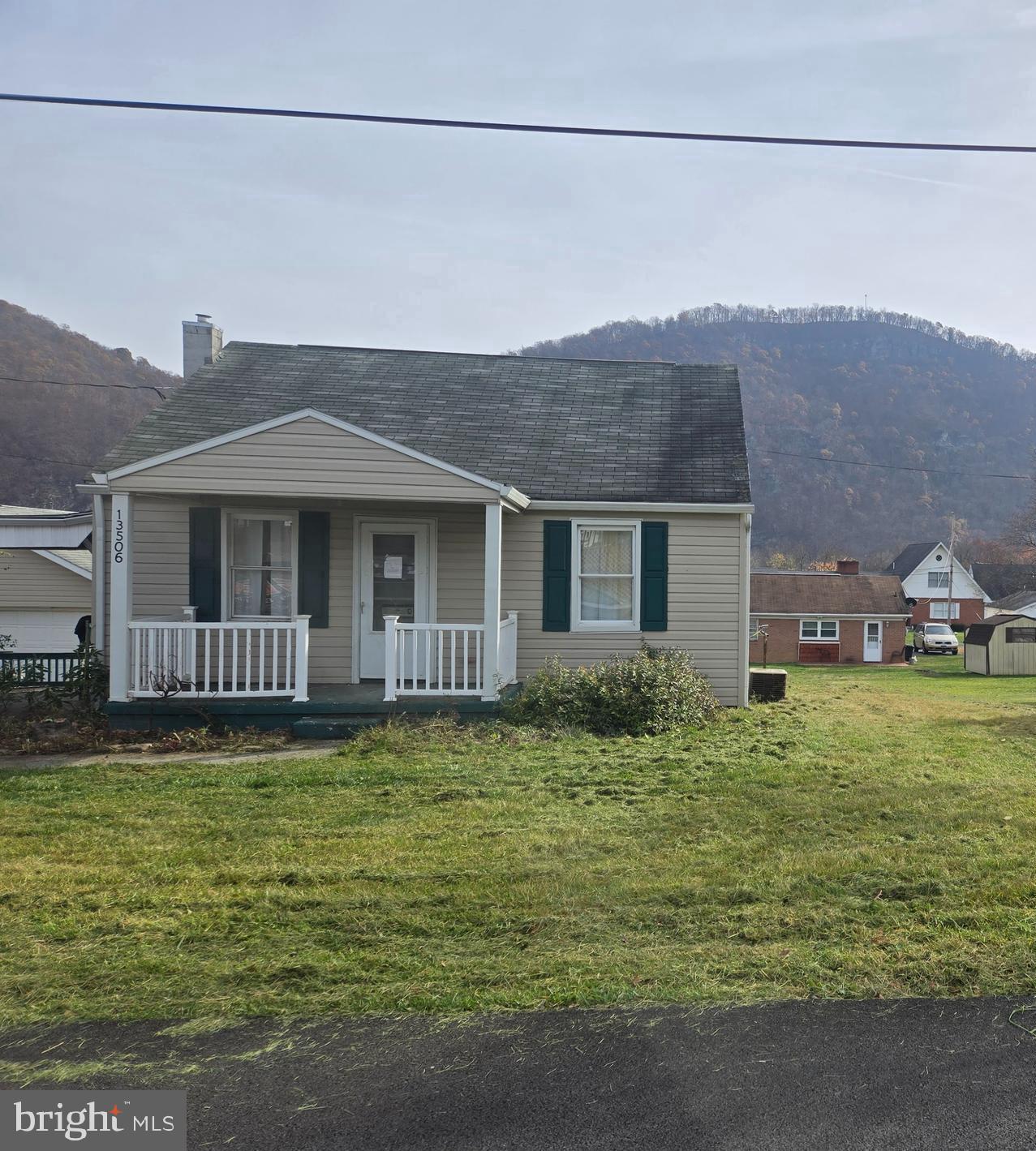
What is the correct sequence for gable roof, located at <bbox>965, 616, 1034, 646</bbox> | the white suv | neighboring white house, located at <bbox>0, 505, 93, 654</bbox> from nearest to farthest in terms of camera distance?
neighboring white house, located at <bbox>0, 505, 93, 654</bbox> → gable roof, located at <bbox>965, 616, 1034, 646</bbox> → the white suv

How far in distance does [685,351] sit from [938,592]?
3513 cm

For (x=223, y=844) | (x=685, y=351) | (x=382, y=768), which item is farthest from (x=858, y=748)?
(x=685, y=351)

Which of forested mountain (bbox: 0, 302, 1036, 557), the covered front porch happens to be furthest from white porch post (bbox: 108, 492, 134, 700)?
forested mountain (bbox: 0, 302, 1036, 557)

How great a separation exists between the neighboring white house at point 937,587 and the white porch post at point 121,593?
6560 centimetres

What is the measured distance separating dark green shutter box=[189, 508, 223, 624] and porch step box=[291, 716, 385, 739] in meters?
2.46

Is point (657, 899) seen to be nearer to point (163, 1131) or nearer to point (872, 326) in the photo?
point (163, 1131)

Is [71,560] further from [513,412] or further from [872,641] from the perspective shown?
[872,641]

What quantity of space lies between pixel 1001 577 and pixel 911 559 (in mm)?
11314

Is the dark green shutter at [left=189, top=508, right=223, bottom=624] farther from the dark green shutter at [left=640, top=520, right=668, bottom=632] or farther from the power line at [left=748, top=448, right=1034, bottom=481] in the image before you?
the power line at [left=748, top=448, right=1034, bottom=481]

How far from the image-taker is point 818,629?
149 ft

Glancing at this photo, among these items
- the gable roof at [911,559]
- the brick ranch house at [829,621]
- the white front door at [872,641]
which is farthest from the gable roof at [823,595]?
the gable roof at [911,559]

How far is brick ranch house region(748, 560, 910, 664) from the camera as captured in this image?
147 ft

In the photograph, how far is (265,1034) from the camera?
328 centimetres

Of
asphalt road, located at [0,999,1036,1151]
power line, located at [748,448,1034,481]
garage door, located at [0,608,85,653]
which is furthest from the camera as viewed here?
power line, located at [748,448,1034,481]
